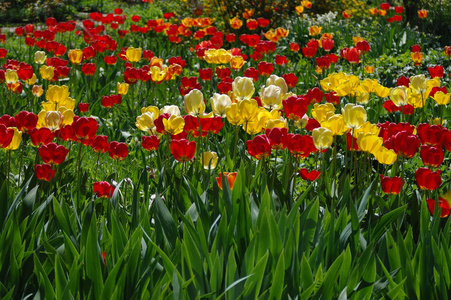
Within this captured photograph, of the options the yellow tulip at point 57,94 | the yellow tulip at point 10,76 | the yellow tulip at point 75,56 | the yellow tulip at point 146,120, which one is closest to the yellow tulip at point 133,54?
the yellow tulip at point 75,56

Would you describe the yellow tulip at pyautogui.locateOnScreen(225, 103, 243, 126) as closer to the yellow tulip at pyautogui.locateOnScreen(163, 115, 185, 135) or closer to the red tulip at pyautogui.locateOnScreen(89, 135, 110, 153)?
the yellow tulip at pyautogui.locateOnScreen(163, 115, 185, 135)

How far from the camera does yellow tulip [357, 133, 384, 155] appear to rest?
6.93ft

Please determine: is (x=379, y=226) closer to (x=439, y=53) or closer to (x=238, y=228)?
(x=238, y=228)

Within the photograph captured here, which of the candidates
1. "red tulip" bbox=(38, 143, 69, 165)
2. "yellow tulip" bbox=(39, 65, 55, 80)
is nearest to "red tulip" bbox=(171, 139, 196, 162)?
"red tulip" bbox=(38, 143, 69, 165)

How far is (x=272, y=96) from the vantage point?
249 centimetres

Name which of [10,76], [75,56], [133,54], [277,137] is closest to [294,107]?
[277,137]

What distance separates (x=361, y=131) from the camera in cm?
220

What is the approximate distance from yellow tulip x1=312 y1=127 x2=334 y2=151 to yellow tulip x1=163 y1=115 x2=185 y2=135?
1.76 feet

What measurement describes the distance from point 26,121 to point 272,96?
3.49ft

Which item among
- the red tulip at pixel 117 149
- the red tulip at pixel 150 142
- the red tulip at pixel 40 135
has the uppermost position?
the red tulip at pixel 40 135

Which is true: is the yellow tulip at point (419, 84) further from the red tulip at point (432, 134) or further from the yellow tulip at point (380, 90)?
the red tulip at point (432, 134)

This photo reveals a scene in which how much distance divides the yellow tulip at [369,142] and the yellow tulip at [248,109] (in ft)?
1.39

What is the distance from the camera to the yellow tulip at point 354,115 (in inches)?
84.5

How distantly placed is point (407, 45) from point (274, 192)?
4688 mm
